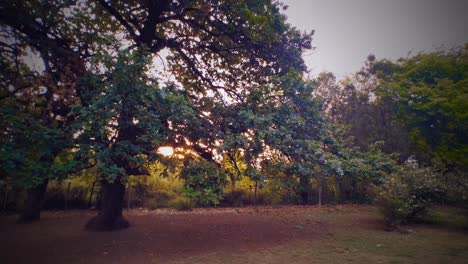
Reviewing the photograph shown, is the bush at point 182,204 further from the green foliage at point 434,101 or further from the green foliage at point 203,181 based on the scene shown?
the green foliage at point 434,101

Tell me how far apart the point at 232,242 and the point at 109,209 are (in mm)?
4603

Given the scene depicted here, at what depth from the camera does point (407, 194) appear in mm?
10703

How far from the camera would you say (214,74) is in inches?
437

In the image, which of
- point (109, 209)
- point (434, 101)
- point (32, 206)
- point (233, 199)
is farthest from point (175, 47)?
point (434, 101)

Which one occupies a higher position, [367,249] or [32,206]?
[32,206]

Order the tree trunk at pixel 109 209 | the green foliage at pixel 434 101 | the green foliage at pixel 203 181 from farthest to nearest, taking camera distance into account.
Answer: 1. the green foliage at pixel 434 101
2. the tree trunk at pixel 109 209
3. the green foliage at pixel 203 181

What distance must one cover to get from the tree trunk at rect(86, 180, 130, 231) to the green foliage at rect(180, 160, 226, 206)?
354 cm

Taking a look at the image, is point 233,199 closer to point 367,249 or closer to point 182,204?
point 182,204

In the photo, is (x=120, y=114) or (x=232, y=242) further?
(x=232, y=242)

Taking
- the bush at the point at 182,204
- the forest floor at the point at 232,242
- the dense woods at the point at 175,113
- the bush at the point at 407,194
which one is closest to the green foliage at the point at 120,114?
the dense woods at the point at 175,113

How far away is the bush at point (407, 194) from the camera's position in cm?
1069

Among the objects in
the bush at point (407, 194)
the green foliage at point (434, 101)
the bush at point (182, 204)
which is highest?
the green foliage at point (434, 101)

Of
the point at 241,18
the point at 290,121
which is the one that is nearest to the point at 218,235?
the point at 290,121

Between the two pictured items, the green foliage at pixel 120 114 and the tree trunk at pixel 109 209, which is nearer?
the green foliage at pixel 120 114
